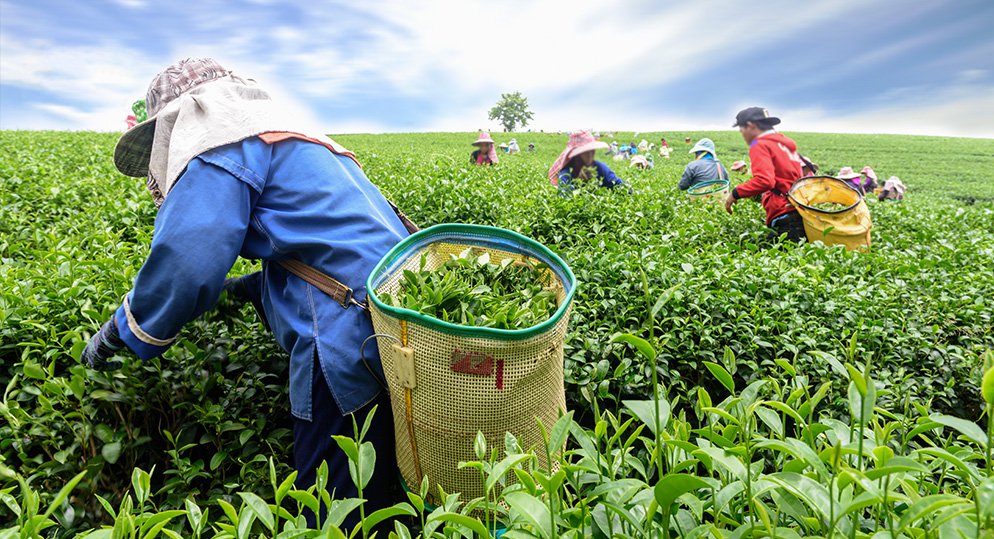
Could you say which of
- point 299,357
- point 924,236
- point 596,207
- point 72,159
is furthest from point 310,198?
point 72,159

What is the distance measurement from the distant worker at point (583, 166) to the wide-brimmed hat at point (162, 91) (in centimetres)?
395

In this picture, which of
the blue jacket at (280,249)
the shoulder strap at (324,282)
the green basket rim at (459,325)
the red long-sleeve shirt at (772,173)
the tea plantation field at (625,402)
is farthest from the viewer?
the red long-sleeve shirt at (772,173)

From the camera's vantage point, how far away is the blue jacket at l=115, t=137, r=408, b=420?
159 centimetres

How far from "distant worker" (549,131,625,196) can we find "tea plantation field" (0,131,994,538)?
1609 millimetres

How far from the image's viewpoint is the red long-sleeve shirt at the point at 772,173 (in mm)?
4875

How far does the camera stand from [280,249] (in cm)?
175

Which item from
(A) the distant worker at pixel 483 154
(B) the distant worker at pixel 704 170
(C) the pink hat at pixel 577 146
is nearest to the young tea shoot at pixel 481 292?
(C) the pink hat at pixel 577 146

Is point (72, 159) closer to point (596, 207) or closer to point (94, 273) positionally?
point (94, 273)

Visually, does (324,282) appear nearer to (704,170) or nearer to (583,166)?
(583,166)

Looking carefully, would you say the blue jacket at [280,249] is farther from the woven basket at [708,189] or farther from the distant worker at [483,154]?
the distant worker at [483,154]

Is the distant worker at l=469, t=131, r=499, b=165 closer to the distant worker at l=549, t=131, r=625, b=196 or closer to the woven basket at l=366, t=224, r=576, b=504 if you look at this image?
the distant worker at l=549, t=131, r=625, b=196

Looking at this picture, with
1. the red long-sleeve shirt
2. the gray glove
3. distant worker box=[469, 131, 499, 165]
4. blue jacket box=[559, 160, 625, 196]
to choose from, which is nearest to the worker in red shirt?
the red long-sleeve shirt

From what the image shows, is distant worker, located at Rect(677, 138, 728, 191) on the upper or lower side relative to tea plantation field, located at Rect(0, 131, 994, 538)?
upper

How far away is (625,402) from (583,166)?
17.8 ft
